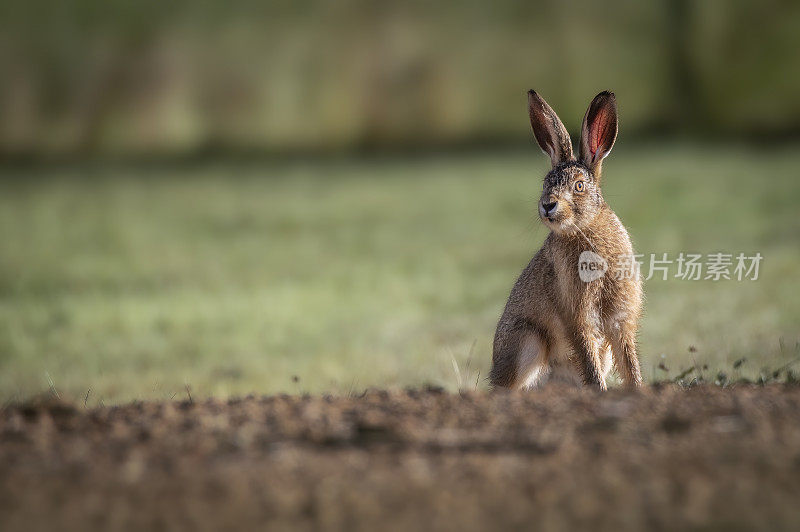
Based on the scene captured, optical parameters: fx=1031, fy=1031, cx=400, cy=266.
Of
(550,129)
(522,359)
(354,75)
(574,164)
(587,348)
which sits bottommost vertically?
(522,359)

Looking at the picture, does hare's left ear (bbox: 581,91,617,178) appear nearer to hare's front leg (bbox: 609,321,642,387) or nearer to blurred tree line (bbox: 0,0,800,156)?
hare's front leg (bbox: 609,321,642,387)

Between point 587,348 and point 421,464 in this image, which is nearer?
point 421,464

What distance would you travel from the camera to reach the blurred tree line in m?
14.5

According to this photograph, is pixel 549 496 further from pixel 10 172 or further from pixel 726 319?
pixel 10 172

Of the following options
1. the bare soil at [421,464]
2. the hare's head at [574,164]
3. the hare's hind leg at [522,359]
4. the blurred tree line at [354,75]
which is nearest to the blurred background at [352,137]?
the blurred tree line at [354,75]

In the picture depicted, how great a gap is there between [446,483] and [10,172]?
1322 cm

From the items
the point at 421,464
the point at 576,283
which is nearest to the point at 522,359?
the point at 576,283

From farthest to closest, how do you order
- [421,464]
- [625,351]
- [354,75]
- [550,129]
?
[354,75] < [550,129] < [625,351] < [421,464]

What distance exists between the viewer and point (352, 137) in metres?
14.9

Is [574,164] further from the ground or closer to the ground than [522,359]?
further from the ground

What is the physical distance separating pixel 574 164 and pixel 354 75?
9.99 meters

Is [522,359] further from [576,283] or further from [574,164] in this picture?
[574,164]

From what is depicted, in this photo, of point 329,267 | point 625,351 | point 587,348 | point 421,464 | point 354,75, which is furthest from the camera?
point 354,75

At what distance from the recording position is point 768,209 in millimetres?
11805
